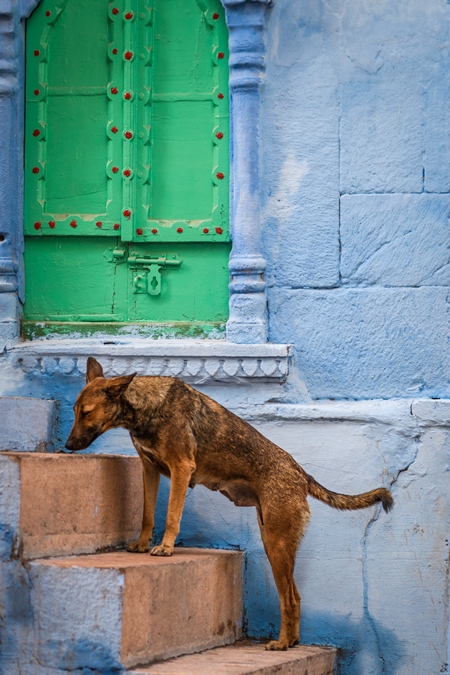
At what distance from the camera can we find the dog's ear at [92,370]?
17.3 ft

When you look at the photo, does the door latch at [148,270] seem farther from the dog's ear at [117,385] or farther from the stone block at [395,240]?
the dog's ear at [117,385]

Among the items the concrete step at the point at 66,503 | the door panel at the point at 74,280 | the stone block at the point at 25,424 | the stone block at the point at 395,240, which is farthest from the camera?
the door panel at the point at 74,280

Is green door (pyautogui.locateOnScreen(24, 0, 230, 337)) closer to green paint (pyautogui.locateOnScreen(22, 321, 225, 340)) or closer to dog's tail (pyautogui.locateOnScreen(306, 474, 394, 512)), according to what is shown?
green paint (pyautogui.locateOnScreen(22, 321, 225, 340))

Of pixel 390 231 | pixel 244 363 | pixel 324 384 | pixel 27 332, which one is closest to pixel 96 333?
pixel 27 332

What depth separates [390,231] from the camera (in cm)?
595

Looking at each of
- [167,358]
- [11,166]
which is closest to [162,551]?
[167,358]

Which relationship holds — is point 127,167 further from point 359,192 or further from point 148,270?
point 359,192

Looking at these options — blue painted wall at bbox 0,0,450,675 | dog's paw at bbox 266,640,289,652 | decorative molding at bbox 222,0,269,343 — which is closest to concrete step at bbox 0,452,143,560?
blue painted wall at bbox 0,0,450,675

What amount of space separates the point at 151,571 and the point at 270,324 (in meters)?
2.02

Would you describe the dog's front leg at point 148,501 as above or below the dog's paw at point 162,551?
above

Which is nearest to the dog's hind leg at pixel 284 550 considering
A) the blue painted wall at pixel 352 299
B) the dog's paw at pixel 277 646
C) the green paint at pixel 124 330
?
the dog's paw at pixel 277 646

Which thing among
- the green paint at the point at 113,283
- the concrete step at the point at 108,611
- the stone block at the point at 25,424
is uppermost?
the green paint at the point at 113,283

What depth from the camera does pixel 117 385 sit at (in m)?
4.99

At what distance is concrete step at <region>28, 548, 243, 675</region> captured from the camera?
418 centimetres
